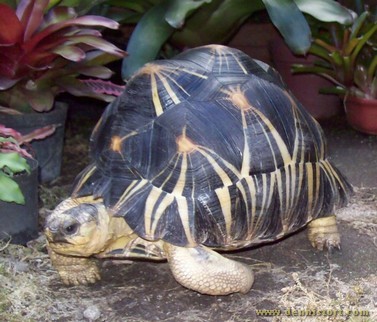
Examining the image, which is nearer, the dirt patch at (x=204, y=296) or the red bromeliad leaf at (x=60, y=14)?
the dirt patch at (x=204, y=296)

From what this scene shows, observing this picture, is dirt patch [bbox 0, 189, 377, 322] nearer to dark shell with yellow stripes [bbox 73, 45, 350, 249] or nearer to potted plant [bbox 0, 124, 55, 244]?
potted plant [bbox 0, 124, 55, 244]

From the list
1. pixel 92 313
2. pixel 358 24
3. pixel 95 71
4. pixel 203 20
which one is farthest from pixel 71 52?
pixel 358 24

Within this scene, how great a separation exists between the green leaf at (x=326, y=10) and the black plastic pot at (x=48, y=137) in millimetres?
1265

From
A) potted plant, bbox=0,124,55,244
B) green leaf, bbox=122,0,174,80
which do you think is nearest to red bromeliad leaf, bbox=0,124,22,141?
potted plant, bbox=0,124,55,244

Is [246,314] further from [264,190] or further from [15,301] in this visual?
[15,301]

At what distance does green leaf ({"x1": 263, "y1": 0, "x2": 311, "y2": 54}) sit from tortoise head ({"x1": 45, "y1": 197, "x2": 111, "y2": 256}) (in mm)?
1339

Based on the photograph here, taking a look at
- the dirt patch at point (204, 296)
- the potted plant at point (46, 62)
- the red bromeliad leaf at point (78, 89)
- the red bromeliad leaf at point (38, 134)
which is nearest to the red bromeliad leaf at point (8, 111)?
the potted plant at point (46, 62)

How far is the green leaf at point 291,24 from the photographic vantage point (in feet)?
10.4

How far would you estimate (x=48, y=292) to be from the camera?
2.41 m

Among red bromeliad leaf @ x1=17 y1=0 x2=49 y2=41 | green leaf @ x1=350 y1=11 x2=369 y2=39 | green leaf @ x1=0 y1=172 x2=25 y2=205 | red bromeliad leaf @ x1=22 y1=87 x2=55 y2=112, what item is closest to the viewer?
green leaf @ x1=0 y1=172 x2=25 y2=205

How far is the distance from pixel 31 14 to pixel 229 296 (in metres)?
1.38

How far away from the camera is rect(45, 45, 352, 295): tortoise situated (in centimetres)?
222

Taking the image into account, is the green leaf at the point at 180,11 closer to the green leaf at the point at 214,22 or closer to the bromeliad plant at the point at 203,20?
the bromeliad plant at the point at 203,20

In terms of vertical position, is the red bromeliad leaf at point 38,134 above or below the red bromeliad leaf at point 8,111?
below
